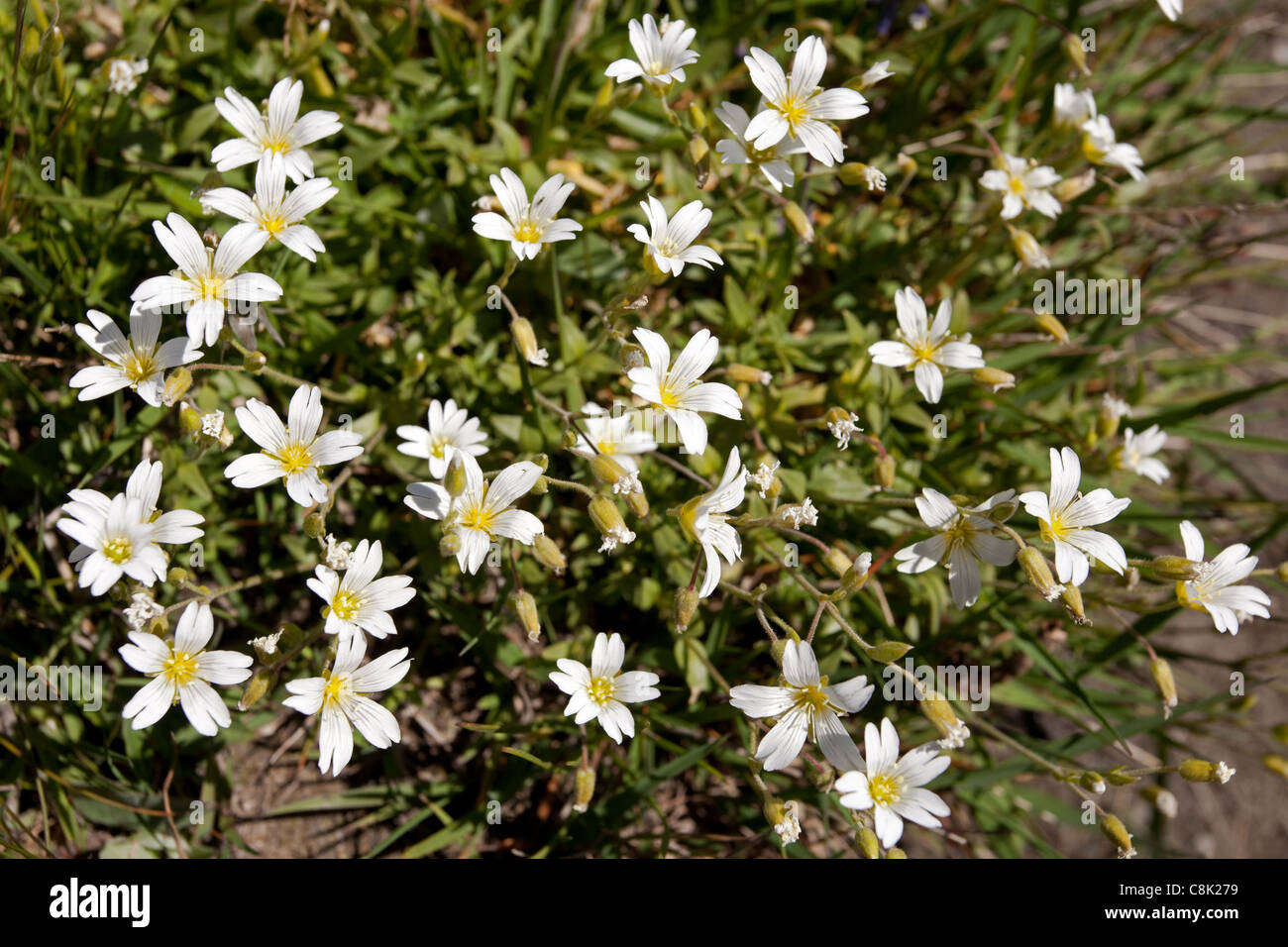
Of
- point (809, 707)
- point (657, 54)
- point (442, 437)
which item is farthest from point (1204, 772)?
point (657, 54)

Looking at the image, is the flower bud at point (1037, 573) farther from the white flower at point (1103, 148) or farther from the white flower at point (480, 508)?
the white flower at point (1103, 148)

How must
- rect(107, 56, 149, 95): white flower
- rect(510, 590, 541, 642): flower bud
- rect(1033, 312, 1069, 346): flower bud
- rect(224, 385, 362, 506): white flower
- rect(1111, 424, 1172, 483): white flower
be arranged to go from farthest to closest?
rect(1111, 424, 1172, 483): white flower < rect(1033, 312, 1069, 346): flower bud < rect(107, 56, 149, 95): white flower < rect(510, 590, 541, 642): flower bud < rect(224, 385, 362, 506): white flower

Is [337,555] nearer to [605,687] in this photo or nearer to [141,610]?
[141,610]

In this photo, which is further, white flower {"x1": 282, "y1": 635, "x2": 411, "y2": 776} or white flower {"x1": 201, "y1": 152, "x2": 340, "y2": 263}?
white flower {"x1": 201, "y1": 152, "x2": 340, "y2": 263}

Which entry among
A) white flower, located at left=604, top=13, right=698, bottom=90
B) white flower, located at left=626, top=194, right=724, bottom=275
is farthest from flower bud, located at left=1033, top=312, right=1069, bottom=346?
white flower, located at left=604, top=13, right=698, bottom=90

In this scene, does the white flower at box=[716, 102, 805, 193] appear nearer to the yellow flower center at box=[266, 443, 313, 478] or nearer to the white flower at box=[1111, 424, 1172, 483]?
the yellow flower center at box=[266, 443, 313, 478]

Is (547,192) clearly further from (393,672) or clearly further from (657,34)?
(393,672)
